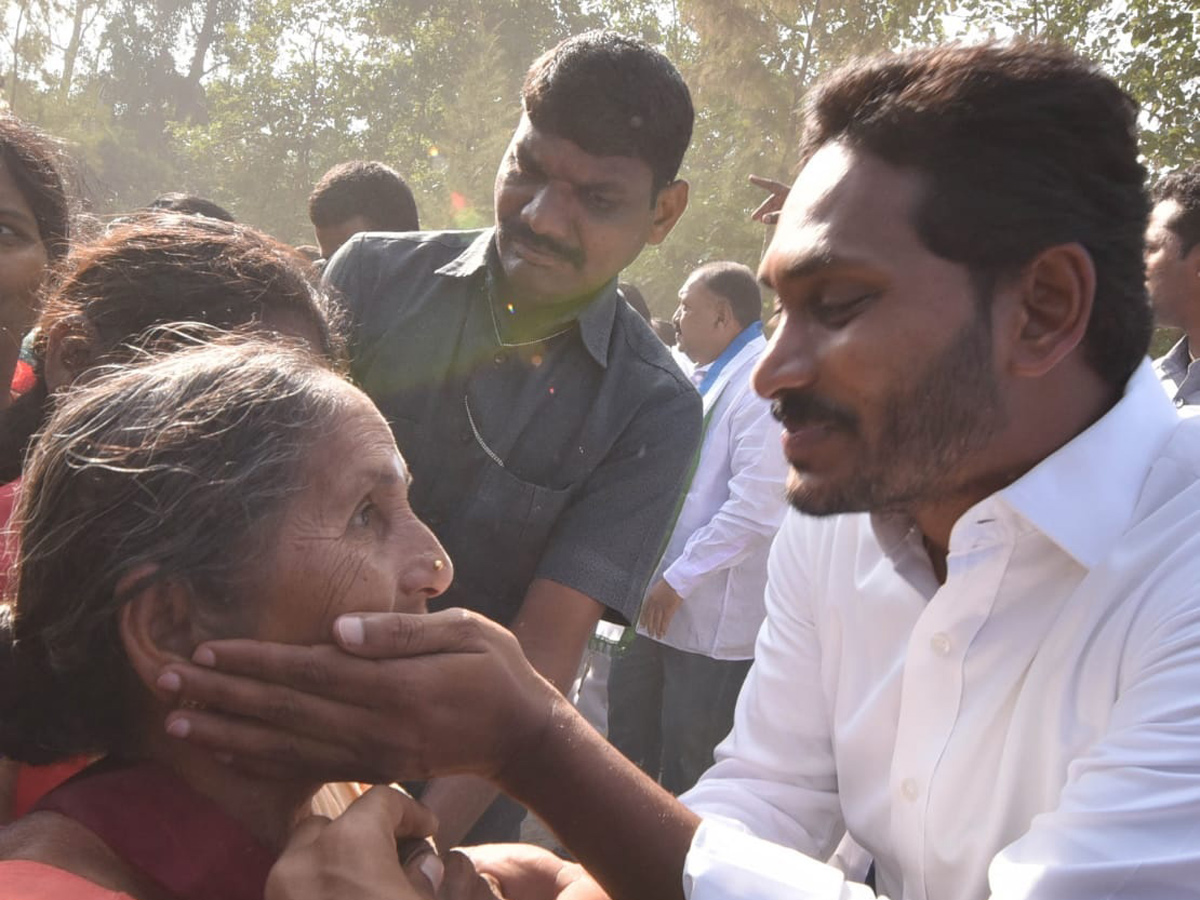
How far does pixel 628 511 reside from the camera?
8.78ft

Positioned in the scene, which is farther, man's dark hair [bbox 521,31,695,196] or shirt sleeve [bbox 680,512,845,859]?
man's dark hair [bbox 521,31,695,196]

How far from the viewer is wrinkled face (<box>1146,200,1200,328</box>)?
445 centimetres

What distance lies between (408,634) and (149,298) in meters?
1.00

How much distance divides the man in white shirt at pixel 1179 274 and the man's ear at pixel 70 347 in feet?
13.0

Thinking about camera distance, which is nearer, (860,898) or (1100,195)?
(860,898)

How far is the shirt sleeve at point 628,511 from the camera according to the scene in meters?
2.60

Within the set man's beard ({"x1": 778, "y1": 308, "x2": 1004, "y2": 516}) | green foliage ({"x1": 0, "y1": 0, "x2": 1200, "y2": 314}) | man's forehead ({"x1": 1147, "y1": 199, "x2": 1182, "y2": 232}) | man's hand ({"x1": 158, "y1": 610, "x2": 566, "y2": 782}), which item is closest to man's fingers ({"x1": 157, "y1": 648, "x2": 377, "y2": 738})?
man's hand ({"x1": 158, "y1": 610, "x2": 566, "y2": 782})

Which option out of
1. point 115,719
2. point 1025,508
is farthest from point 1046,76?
point 115,719

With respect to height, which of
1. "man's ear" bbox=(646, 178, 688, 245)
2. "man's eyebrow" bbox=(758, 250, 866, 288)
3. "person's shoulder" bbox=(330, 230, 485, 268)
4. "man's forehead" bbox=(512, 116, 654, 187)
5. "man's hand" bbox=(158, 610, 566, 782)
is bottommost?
"man's hand" bbox=(158, 610, 566, 782)

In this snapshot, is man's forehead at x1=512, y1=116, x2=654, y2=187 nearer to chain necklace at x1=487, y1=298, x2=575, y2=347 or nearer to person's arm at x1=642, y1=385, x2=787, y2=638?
Result: chain necklace at x1=487, y1=298, x2=575, y2=347

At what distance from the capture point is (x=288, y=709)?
5.13 ft

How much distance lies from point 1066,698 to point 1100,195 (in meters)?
0.91

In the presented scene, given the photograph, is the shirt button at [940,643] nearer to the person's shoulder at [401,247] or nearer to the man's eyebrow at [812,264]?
the man's eyebrow at [812,264]

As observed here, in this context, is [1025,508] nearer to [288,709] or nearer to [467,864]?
[467,864]
